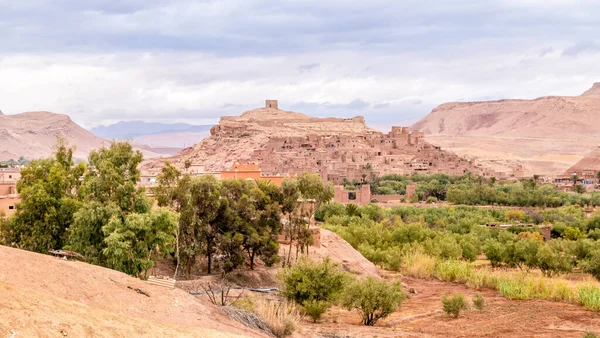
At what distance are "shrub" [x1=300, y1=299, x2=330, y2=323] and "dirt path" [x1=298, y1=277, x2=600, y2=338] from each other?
1.13ft

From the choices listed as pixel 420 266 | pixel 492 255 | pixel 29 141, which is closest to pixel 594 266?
pixel 492 255

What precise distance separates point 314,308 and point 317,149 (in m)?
94.3

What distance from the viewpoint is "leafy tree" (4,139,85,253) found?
19.9 metres

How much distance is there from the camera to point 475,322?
70.3ft

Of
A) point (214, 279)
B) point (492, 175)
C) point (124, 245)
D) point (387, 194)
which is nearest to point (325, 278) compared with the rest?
point (214, 279)

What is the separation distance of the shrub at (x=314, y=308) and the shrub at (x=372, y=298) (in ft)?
2.35

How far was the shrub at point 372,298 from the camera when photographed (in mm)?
20125

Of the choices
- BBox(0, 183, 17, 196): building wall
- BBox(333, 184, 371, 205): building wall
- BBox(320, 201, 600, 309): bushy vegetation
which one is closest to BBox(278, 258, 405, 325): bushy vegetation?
BBox(320, 201, 600, 309): bushy vegetation

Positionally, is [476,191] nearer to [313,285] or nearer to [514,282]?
[514,282]

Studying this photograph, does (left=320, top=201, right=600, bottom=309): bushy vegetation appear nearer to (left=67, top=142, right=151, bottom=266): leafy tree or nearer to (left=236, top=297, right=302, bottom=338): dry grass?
(left=236, top=297, right=302, bottom=338): dry grass

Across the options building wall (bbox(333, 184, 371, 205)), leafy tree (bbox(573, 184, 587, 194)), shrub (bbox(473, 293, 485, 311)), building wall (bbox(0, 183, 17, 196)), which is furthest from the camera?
leafy tree (bbox(573, 184, 587, 194))

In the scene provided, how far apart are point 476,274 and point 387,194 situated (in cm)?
4941

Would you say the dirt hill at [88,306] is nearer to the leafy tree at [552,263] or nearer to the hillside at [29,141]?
the leafy tree at [552,263]

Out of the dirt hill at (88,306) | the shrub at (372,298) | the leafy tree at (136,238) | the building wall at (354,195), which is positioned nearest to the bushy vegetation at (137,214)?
the leafy tree at (136,238)
